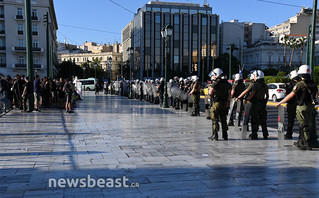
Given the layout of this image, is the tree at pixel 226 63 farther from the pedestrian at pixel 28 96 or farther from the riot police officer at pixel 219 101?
the riot police officer at pixel 219 101

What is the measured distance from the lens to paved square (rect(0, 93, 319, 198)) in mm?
4328

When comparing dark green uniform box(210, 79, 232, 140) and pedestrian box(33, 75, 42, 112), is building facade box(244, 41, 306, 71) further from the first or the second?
dark green uniform box(210, 79, 232, 140)

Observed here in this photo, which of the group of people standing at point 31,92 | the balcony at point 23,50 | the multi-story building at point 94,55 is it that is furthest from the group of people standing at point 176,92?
the multi-story building at point 94,55

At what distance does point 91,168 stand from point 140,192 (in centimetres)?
144

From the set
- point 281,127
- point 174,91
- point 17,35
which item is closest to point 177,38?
point 17,35

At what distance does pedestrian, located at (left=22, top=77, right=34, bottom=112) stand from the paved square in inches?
212

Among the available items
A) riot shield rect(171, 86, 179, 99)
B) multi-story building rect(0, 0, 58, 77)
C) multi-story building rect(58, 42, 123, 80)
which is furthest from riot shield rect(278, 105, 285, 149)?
multi-story building rect(58, 42, 123, 80)

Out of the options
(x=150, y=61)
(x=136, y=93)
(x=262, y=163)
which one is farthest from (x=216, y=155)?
(x=150, y=61)

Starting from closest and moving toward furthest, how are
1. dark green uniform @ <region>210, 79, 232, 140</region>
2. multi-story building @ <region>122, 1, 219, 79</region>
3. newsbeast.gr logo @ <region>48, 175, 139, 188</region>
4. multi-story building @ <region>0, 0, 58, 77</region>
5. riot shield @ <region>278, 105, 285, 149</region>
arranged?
newsbeast.gr logo @ <region>48, 175, 139, 188</region> < riot shield @ <region>278, 105, 285, 149</region> < dark green uniform @ <region>210, 79, 232, 140</region> < multi-story building @ <region>0, 0, 58, 77</region> < multi-story building @ <region>122, 1, 219, 79</region>

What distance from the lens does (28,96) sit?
14.5m

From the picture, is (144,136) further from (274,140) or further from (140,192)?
(140,192)

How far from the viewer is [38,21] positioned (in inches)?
2386

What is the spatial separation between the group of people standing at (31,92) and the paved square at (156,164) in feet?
18.4

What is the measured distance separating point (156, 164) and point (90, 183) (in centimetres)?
138
